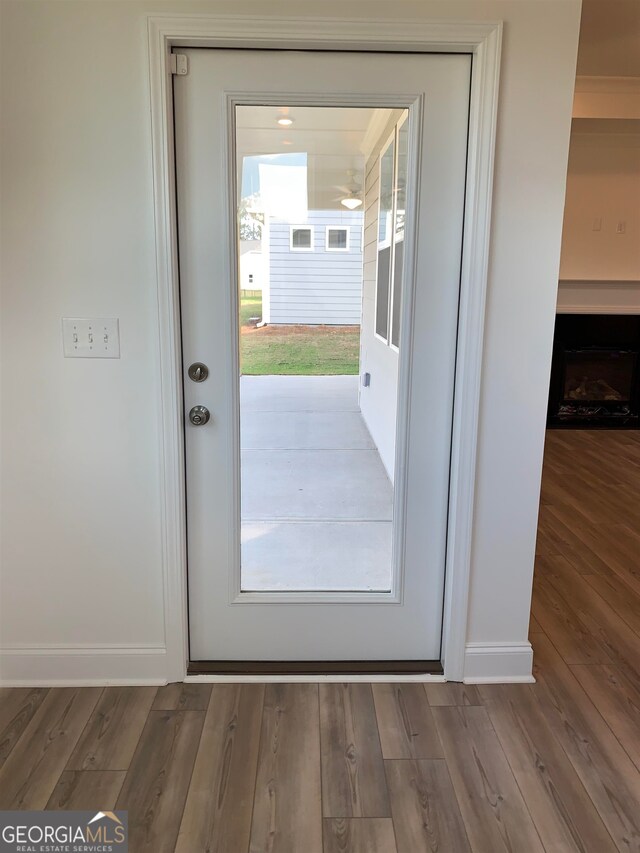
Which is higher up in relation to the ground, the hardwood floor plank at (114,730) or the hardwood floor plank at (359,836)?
the hardwood floor plank at (114,730)

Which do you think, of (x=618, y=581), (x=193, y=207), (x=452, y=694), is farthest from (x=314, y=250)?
(x=618, y=581)

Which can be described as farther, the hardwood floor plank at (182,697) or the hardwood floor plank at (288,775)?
the hardwood floor plank at (182,697)

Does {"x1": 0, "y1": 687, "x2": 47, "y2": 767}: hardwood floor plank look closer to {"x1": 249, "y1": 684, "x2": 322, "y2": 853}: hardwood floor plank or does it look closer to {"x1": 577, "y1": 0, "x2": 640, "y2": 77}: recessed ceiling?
{"x1": 249, "y1": 684, "x2": 322, "y2": 853}: hardwood floor plank

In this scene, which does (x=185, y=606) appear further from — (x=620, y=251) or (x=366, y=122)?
(x=620, y=251)

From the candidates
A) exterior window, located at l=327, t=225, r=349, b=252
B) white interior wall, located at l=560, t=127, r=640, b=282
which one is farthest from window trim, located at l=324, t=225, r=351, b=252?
white interior wall, located at l=560, t=127, r=640, b=282

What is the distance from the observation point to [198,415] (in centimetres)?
195

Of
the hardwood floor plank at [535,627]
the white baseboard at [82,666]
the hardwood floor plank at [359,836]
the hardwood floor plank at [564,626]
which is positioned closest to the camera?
the hardwood floor plank at [359,836]

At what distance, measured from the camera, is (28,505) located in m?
1.98

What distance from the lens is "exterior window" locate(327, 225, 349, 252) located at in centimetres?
196

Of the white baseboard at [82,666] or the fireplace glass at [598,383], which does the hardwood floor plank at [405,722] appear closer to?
the white baseboard at [82,666]

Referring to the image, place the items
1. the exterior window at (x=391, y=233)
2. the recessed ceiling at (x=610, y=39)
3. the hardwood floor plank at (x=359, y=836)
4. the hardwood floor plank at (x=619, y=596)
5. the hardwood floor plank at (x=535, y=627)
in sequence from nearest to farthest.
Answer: the hardwood floor plank at (x=359, y=836) → the exterior window at (x=391, y=233) → the hardwood floor plank at (x=535, y=627) → the hardwood floor plank at (x=619, y=596) → the recessed ceiling at (x=610, y=39)

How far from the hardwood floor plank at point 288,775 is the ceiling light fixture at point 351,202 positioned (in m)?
1.59

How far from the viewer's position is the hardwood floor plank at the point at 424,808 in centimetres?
150

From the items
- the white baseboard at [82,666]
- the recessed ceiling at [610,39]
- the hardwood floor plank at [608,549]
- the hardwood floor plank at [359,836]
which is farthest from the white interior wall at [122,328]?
the recessed ceiling at [610,39]
